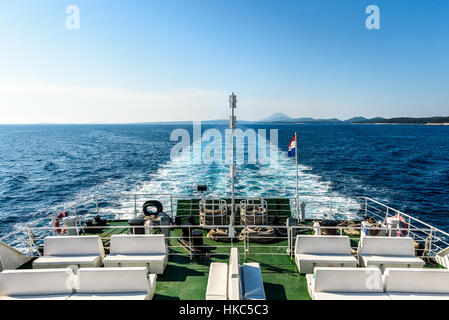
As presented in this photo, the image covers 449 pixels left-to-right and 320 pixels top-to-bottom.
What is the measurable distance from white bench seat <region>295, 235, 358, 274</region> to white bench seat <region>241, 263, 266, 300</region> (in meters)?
1.39

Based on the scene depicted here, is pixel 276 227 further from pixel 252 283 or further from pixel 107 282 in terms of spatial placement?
pixel 107 282

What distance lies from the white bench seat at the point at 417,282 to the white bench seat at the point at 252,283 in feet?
7.48

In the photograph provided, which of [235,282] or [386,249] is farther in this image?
[386,249]

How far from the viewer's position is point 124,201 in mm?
20188

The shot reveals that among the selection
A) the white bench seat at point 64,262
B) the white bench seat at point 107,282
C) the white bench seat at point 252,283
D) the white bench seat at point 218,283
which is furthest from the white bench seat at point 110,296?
the white bench seat at point 252,283

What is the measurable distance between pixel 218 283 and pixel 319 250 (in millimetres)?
2681

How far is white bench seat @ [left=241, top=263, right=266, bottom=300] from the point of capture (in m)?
4.54

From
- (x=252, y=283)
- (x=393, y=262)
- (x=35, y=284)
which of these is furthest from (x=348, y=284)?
(x=35, y=284)

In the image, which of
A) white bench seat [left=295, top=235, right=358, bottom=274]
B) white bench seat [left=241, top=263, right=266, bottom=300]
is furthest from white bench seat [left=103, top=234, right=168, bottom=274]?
white bench seat [left=295, top=235, right=358, bottom=274]

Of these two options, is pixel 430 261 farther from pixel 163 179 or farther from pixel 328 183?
pixel 163 179

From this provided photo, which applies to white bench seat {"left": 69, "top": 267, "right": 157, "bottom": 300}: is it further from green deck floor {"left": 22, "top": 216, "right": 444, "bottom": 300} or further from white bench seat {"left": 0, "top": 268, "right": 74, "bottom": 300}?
green deck floor {"left": 22, "top": 216, "right": 444, "bottom": 300}

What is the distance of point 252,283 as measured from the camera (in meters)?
4.84

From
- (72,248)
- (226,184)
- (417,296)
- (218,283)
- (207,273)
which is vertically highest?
(72,248)
